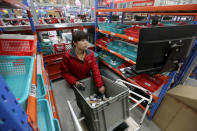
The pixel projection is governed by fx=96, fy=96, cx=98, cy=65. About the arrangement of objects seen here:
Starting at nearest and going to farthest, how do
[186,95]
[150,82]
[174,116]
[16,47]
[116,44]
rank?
1. [16,47]
2. [186,95]
3. [174,116]
4. [150,82]
5. [116,44]

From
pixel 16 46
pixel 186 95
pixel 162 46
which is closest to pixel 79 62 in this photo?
pixel 16 46

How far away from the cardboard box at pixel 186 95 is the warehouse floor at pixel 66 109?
2.16ft

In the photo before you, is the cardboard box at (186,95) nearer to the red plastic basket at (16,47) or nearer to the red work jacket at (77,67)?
the red work jacket at (77,67)

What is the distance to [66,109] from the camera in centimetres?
186

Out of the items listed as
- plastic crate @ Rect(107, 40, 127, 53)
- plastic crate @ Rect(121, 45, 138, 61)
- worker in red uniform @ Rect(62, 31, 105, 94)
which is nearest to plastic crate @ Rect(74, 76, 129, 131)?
worker in red uniform @ Rect(62, 31, 105, 94)

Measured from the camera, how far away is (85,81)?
52.9 inches

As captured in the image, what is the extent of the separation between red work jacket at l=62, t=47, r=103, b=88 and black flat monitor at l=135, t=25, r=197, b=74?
2.18ft

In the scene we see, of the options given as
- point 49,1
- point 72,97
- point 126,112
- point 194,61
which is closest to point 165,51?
point 194,61

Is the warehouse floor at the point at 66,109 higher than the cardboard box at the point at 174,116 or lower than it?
lower

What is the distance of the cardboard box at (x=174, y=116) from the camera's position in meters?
1.19

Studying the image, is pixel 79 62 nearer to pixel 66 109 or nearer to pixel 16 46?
pixel 16 46

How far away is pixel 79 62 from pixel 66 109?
1.06 m

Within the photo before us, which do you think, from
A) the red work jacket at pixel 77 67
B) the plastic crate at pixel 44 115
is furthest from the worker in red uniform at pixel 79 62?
the plastic crate at pixel 44 115

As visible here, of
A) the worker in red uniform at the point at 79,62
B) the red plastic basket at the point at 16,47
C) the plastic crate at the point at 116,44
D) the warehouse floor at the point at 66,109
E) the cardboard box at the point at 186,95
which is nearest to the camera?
the red plastic basket at the point at 16,47
